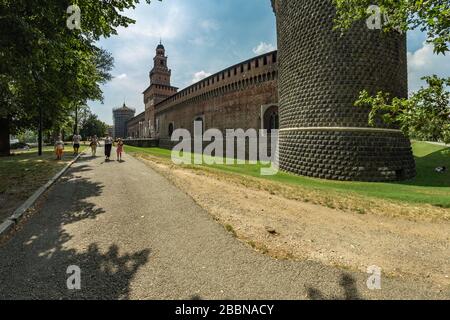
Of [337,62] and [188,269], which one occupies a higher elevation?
[337,62]

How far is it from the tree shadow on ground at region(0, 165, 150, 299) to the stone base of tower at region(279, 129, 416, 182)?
1379 centimetres

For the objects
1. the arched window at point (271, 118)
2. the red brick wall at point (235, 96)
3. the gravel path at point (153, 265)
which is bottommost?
the gravel path at point (153, 265)

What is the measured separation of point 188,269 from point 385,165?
15.9 metres

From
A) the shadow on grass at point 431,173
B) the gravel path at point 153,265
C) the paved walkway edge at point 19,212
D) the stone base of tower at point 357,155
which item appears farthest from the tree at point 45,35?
the shadow on grass at point 431,173

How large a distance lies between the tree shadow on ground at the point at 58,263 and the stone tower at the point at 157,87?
200 feet

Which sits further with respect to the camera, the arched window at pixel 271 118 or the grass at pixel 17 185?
the arched window at pixel 271 118

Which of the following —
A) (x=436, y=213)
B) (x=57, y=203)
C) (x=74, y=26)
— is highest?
(x=74, y=26)

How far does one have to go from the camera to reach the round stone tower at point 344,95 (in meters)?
15.8

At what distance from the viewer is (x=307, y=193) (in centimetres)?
1025

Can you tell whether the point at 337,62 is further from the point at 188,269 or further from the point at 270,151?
the point at 188,269

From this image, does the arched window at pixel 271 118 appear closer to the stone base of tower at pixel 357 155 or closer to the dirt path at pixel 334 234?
the stone base of tower at pixel 357 155

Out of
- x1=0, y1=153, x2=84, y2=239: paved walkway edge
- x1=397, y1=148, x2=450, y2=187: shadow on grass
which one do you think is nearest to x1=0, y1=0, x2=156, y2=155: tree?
x1=0, y1=153, x2=84, y2=239: paved walkway edge

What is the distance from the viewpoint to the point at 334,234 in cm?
585
